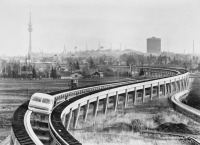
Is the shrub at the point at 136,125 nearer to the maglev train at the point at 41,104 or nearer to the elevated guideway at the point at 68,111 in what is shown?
the elevated guideway at the point at 68,111

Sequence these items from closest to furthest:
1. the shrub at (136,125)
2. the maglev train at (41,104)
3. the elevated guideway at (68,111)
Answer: the elevated guideway at (68,111), the maglev train at (41,104), the shrub at (136,125)

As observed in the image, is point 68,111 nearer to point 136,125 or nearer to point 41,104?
point 41,104

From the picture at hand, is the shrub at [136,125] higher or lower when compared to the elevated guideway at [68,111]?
lower

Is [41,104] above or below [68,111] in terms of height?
above

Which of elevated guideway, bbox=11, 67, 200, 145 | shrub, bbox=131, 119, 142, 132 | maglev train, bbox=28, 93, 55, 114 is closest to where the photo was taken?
elevated guideway, bbox=11, 67, 200, 145

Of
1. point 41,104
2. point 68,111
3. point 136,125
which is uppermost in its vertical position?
point 41,104

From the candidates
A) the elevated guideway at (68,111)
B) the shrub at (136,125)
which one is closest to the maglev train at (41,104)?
the elevated guideway at (68,111)

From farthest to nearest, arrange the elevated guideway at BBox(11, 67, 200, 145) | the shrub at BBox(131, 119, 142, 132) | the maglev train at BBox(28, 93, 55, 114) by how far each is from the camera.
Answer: the shrub at BBox(131, 119, 142, 132), the maglev train at BBox(28, 93, 55, 114), the elevated guideway at BBox(11, 67, 200, 145)

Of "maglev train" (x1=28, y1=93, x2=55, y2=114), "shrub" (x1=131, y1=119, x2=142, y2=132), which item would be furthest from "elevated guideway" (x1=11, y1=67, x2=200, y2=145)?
"shrub" (x1=131, y1=119, x2=142, y2=132)

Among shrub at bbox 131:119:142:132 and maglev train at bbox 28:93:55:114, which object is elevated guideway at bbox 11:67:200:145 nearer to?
maglev train at bbox 28:93:55:114

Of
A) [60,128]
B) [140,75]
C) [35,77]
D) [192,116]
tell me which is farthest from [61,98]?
[140,75]

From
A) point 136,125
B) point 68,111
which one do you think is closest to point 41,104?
point 68,111

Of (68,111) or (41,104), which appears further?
(68,111)

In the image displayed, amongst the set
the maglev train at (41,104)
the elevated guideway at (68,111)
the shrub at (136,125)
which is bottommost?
the shrub at (136,125)
